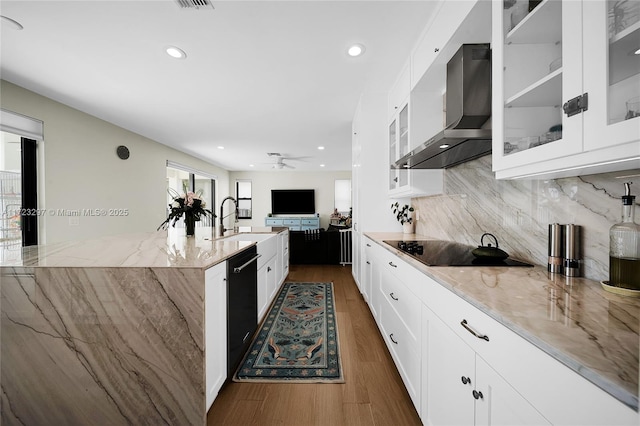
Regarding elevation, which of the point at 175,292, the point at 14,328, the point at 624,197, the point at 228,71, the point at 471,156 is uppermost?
the point at 228,71

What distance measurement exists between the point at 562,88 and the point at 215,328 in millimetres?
1881

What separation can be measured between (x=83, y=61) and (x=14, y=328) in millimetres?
2223

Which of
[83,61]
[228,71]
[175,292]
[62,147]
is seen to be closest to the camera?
[175,292]

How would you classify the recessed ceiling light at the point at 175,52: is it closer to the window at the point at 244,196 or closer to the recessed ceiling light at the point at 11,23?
the recessed ceiling light at the point at 11,23

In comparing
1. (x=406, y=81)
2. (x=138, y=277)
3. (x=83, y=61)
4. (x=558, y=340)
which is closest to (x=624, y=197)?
(x=558, y=340)

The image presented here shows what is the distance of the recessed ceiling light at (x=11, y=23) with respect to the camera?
1.66m

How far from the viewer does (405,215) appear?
2.88 metres

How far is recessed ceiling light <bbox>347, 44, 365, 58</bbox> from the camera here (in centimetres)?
198

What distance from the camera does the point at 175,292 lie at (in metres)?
1.23

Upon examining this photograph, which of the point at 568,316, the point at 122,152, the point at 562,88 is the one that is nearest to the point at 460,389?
the point at 568,316

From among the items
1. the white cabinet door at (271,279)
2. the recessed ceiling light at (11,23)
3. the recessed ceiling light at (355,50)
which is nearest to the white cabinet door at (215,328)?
the white cabinet door at (271,279)

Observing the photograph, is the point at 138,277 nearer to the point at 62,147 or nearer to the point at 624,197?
the point at 624,197

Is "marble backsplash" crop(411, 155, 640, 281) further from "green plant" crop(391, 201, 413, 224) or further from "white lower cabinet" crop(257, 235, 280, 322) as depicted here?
"white lower cabinet" crop(257, 235, 280, 322)

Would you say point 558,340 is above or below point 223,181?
below
